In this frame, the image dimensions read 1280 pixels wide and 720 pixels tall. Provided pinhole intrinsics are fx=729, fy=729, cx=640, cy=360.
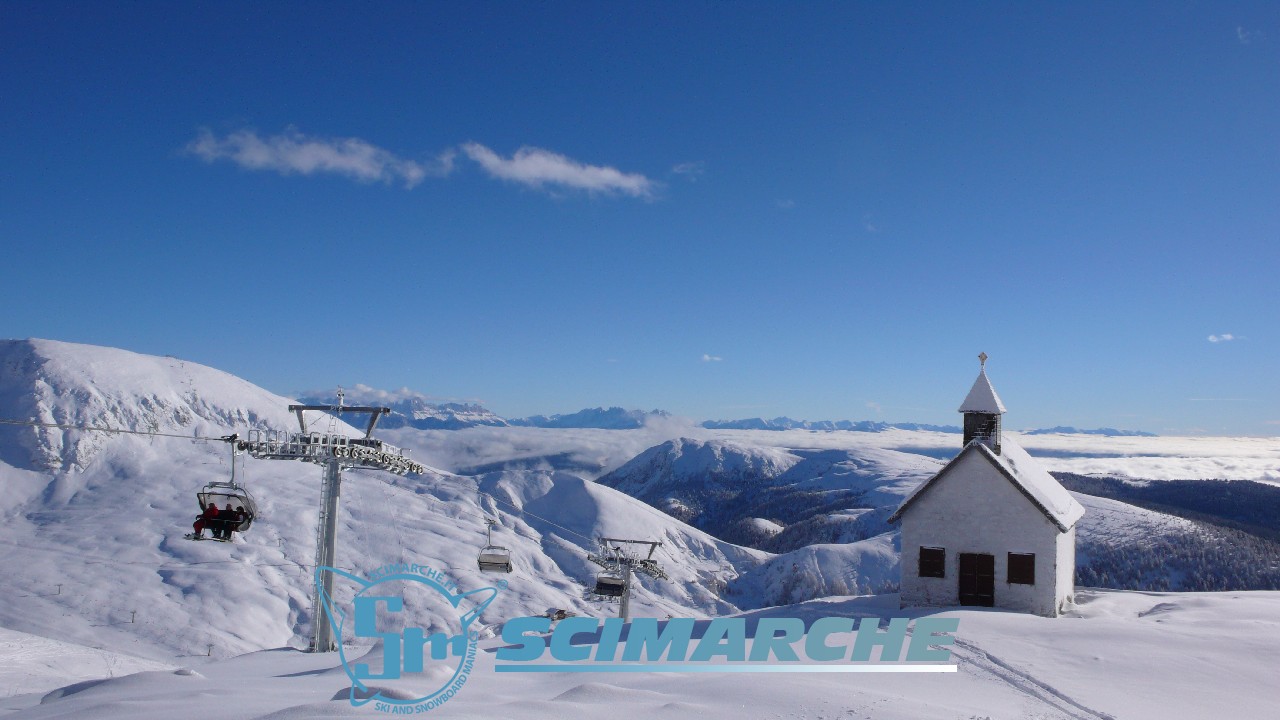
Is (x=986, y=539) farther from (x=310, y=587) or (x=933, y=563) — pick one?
(x=310, y=587)

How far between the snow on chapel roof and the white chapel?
0.16 feet

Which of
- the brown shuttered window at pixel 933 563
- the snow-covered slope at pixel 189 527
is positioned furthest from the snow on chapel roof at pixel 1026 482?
the snow-covered slope at pixel 189 527

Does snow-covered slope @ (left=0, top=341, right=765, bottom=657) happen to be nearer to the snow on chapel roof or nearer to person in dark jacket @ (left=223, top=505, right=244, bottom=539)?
person in dark jacket @ (left=223, top=505, right=244, bottom=539)

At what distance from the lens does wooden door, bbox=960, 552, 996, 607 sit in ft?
91.3

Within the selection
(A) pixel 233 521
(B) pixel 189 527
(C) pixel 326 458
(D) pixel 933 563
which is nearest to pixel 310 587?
(B) pixel 189 527

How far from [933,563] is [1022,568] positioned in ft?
10.2

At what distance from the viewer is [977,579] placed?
28094 millimetres

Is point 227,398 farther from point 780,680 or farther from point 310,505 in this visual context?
point 780,680

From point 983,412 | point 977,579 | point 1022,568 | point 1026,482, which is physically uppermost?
point 983,412

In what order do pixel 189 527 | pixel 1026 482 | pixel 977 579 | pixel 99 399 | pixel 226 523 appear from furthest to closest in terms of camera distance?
pixel 99 399 → pixel 189 527 → pixel 1026 482 → pixel 977 579 → pixel 226 523

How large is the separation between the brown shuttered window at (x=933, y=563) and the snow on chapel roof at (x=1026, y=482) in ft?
5.84

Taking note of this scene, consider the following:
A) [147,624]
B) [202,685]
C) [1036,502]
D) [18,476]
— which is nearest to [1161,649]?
[1036,502]

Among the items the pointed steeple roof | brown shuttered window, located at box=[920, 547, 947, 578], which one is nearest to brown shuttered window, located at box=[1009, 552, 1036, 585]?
brown shuttered window, located at box=[920, 547, 947, 578]

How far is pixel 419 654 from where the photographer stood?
14422 millimetres
